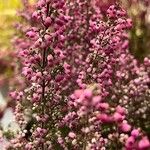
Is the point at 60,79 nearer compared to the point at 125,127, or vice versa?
the point at 125,127

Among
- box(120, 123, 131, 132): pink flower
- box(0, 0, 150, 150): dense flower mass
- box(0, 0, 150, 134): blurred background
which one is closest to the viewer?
box(120, 123, 131, 132): pink flower

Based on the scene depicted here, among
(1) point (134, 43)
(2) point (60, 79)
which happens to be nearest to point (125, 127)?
(2) point (60, 79)

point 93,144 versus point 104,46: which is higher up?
point 104,46

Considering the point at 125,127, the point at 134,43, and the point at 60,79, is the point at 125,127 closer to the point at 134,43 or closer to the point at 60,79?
the point at 60,79

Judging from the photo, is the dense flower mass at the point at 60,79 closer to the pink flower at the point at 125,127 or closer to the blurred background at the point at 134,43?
the pink flower at the point at 125,127

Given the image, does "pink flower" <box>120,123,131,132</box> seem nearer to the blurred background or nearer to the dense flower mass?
the dense flower mass

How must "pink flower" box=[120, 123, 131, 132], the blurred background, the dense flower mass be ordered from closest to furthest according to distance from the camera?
"pink flower" box=[120, 123, 131, 132] → the dense flower mass → the blurred background

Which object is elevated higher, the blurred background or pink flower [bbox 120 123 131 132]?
pink flower [bbox 120 123 131 132]

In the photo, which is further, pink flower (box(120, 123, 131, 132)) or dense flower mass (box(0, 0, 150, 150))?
dense flower mass (box(0, 0, 150, 150))

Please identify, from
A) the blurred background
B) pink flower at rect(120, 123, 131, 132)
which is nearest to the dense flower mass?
pink flower at rect(120, 123, 131, 132)

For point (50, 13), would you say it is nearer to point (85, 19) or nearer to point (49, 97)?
point (49, 97)

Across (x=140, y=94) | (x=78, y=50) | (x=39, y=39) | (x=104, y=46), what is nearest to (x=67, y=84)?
(x=78, y=50)
